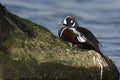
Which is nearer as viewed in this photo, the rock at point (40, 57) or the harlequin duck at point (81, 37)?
the rock at point (40, 57)

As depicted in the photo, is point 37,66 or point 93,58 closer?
point 37,66

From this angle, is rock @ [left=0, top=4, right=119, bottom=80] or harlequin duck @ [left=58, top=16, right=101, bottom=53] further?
harlequin duck @ [left=58, top=16, right=101, bottom=53]

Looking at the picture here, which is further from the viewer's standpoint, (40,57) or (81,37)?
(81,37)

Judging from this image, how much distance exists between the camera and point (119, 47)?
21.6 m

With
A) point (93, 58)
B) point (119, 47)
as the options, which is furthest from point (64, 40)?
point (119, 47)

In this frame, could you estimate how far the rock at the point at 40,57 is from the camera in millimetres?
14211

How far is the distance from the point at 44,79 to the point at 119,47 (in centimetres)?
761

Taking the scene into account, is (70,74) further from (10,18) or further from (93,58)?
(10,18)

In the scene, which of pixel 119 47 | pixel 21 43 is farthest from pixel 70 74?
pixel 119 47

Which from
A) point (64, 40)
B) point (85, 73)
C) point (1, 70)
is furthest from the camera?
point (64, 40)

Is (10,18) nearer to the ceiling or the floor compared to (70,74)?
nearer to the ceiling

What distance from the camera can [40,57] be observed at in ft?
47.8

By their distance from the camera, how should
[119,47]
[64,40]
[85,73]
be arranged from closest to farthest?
[85,73]
[64,40]
[119,47]

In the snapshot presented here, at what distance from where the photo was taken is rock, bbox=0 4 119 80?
1421cm
